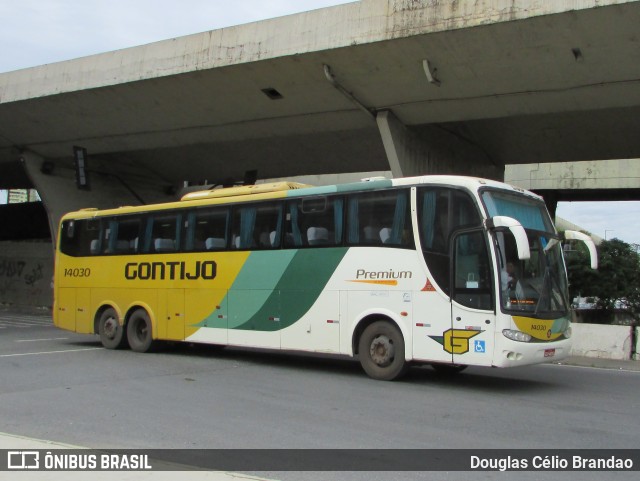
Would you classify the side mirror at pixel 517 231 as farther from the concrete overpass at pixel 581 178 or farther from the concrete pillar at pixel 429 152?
the concrete overpass at pixel 581 178

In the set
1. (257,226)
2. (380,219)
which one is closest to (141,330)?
(257,226)

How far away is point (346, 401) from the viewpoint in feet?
29.3

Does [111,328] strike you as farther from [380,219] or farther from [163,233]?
[380,219]

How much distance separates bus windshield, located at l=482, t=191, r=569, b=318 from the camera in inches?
373

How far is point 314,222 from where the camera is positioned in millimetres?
11680

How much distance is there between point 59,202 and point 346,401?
24.0m

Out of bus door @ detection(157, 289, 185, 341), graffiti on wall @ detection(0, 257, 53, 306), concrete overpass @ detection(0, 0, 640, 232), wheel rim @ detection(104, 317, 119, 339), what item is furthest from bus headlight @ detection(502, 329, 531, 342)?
graffiti on wall @ detection(0, 257, 53, 306)

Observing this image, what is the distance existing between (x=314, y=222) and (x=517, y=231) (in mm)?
3954

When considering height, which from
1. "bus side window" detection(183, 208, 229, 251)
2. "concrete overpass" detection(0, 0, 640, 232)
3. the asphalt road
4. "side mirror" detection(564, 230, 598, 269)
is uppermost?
"concrete overpass" detection(0, 0, 640, 232)

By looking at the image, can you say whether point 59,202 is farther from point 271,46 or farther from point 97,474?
point 97,474

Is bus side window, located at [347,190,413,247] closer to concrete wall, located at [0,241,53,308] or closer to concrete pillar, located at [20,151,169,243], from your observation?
concrete pillar, located at [20,151,169,243]

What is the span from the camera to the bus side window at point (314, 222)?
11.4 metres

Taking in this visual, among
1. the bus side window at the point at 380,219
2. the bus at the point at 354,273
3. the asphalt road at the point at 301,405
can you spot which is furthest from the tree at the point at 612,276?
the bus side window at the point at 380,219

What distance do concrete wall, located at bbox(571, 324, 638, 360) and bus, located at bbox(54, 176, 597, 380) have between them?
4.57 metres
